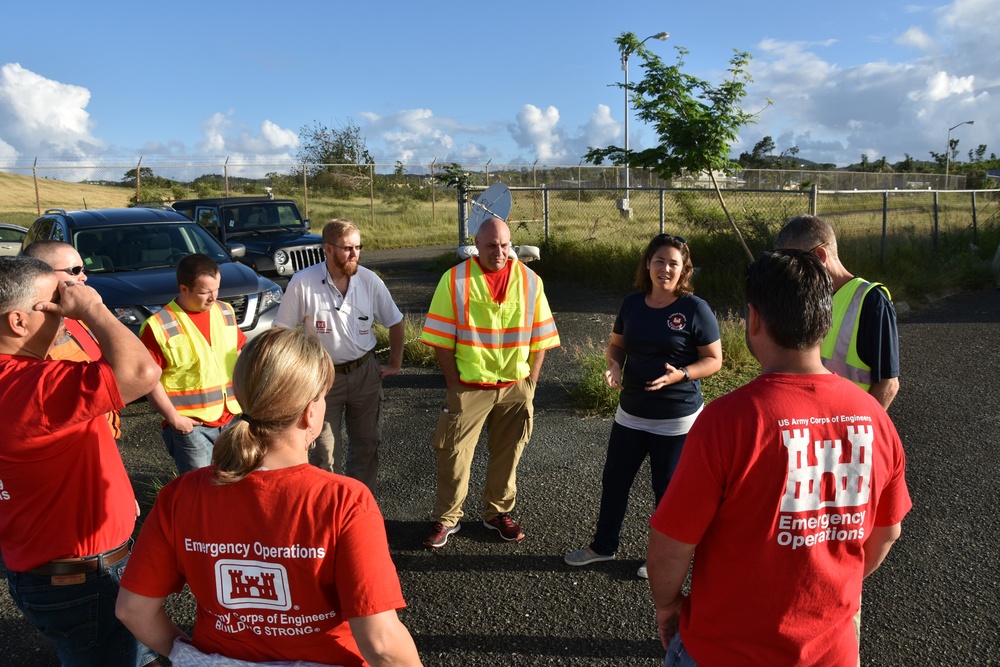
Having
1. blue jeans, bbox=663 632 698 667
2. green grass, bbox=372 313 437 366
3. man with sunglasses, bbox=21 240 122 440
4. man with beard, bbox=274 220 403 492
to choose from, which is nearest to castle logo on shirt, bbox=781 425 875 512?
blue jeans, bbox=663 632 698 667

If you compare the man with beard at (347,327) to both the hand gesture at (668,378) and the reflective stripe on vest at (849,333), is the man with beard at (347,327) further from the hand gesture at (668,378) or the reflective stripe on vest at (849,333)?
the reflective stripe on vest at (849,333)

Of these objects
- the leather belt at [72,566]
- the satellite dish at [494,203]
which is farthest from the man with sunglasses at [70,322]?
the satellite dish at [494,203]

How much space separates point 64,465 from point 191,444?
62.5 inches

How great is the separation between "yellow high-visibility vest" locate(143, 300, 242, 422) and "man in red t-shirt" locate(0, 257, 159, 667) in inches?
51.5

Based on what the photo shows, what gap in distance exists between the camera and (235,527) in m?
1.58

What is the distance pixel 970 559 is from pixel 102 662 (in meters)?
4.27

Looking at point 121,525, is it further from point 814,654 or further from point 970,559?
point 970,559

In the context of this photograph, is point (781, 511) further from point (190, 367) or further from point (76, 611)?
point (190, 367)


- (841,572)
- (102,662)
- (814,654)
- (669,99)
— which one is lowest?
(102,662)

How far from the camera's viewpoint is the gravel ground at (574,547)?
3.29 metres

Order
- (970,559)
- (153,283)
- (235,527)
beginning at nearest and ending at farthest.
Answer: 1. (235,527)
2. (970,559)
3. (153,283)

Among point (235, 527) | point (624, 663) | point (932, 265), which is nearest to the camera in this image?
point (235, 527)

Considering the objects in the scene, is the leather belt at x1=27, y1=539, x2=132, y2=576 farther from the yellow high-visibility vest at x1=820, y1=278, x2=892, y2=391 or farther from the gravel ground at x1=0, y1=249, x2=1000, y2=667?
the yellow high-visibility vest at x1=820, y1=278, x2=892, y2=391

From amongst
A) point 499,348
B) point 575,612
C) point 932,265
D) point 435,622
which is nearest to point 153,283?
point 499,348
